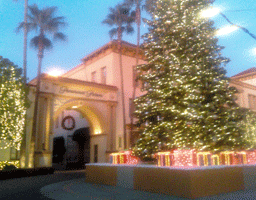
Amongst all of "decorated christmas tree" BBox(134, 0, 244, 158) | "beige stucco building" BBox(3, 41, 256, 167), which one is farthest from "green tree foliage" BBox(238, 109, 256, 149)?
"beige stucco building" BBox(3, 41, 256, 167)

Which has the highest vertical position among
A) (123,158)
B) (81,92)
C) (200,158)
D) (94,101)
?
(81,92)

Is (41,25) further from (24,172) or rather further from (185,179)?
(185,179)

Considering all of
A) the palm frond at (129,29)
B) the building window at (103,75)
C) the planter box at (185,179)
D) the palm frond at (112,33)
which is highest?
the palm frond at (129,29)

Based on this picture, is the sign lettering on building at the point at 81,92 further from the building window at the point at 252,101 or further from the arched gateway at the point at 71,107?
the building window at the point at 252,101

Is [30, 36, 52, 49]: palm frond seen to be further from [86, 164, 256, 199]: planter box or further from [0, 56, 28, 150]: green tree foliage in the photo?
[86, 164, 256, 199]: planter box

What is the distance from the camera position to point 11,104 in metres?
18.2

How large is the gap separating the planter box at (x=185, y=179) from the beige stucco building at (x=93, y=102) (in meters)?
11.9

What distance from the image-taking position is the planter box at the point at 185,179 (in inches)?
267

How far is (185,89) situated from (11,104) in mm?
12703

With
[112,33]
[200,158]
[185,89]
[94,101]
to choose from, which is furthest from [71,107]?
[200,158]

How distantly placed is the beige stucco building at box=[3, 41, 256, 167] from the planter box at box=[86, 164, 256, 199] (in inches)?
468

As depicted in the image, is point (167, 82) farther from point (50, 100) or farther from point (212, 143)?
point (50, 100)

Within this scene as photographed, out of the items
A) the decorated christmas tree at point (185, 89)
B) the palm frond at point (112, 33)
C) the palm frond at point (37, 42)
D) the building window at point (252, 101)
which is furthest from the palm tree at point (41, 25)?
the building window at point (252, 101)

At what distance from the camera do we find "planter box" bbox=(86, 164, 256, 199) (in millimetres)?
6773
